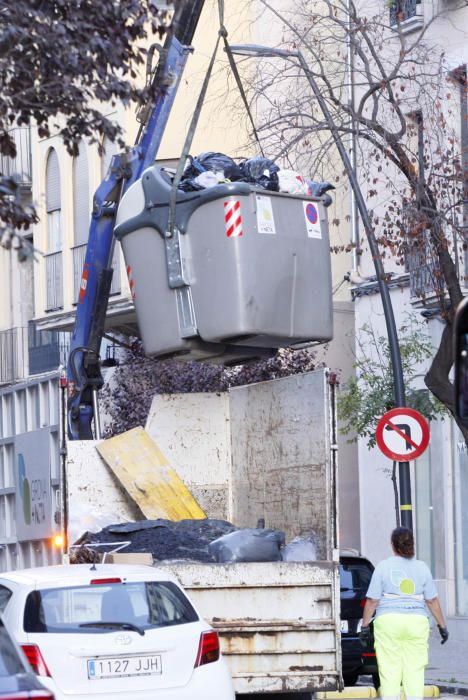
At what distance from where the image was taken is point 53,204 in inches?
1194

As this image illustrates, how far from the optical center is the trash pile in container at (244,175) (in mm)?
13094

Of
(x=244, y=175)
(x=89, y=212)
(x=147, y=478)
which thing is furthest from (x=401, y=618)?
(x=89, y=212)

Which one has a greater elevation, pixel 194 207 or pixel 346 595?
pixel 194 207

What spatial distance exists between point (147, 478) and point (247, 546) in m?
2.08

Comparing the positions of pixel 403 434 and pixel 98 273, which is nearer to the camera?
pixel 98 273

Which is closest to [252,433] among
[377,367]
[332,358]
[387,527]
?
[377,367]

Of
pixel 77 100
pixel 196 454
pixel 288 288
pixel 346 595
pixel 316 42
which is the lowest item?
pixel 346 595

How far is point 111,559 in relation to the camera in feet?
42.5

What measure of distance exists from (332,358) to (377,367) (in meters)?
4.47

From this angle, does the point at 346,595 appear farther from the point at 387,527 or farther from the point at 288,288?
the point at 387,527

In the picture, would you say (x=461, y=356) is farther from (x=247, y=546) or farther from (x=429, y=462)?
(x=429, y=462)

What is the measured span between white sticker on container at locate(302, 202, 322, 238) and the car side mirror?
490 cm

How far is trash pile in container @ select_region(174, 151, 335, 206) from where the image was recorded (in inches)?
516

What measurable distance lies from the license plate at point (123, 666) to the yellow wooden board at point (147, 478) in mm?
4586
